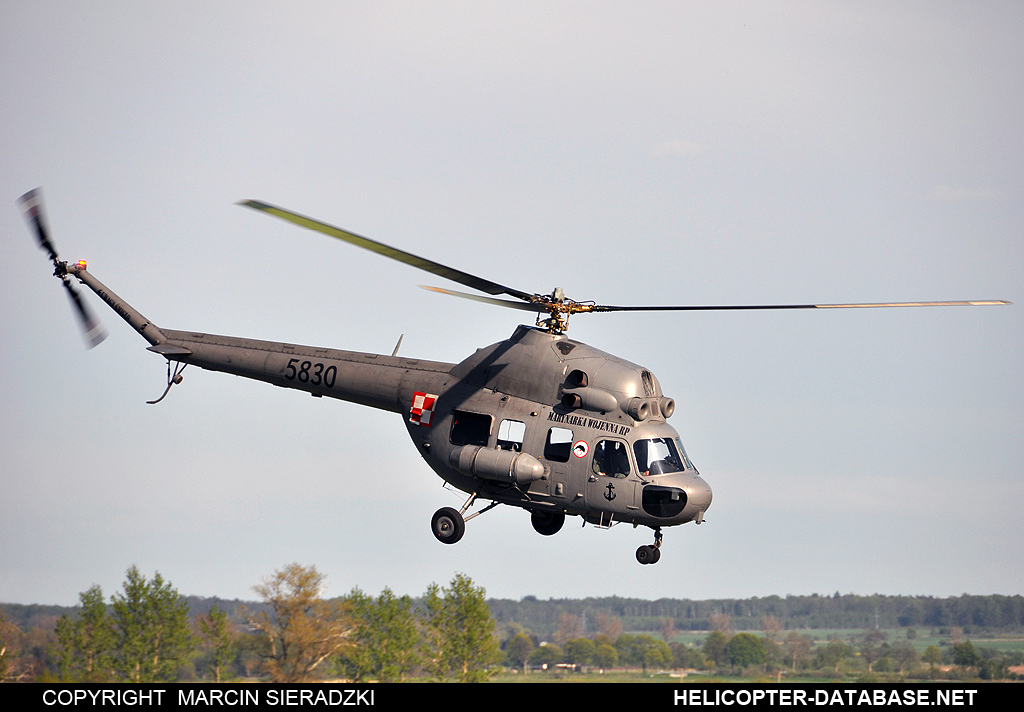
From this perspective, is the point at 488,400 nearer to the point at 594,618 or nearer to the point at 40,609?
the point at 40,609

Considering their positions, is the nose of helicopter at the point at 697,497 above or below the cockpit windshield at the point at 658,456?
below

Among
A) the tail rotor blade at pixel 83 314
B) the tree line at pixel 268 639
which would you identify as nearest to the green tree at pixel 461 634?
the tree line at pixel 268 639

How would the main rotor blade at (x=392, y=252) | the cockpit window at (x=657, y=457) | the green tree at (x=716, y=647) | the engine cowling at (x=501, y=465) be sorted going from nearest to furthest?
1. the main rotor blade at (x=392, y=252)
2. the cockpit window at (x=657, y=457)
3. the engine cowling at (x=501, y=465)
4. the green tree at (x=716, y=647)

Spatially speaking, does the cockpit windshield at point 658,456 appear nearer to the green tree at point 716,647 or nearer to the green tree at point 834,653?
the green tree at point 834,653

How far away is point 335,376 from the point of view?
906 inches

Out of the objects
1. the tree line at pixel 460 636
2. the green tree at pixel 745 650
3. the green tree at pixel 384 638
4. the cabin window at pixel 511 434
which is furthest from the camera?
the green tree at pixel 384 638

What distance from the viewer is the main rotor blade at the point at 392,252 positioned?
49.7ft

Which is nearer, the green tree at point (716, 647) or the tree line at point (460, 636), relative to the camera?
the tree line at point (460, 636)

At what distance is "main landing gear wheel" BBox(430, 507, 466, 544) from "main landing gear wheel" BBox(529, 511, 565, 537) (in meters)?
1.61

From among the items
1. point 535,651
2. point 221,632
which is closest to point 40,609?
point 221,632

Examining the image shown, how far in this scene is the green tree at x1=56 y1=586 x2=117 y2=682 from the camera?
57.2 m

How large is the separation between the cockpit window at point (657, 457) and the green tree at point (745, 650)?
42738 millimetres

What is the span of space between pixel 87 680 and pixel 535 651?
30.7 metres
